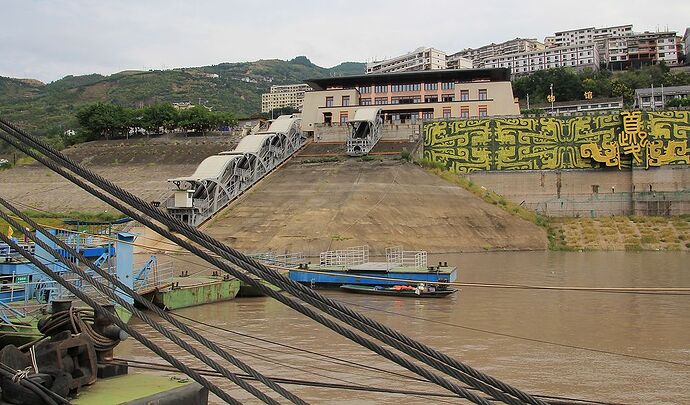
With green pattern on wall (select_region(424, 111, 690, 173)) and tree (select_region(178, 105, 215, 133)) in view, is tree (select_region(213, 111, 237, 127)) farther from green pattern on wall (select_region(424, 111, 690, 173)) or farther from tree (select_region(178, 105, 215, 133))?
green pattern on wall (select_region(424, 111, 690, 173))

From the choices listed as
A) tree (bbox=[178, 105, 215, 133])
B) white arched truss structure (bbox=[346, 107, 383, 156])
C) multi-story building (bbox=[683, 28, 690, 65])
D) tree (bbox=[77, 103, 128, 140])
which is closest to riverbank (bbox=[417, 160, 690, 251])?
white arched truss structure (bbox=[346, 107, 383, 156])

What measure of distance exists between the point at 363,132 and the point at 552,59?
370 feet

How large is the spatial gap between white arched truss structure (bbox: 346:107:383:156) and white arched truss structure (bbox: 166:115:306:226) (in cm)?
616

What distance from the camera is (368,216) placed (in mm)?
44250

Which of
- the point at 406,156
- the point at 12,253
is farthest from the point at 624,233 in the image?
the point at 12,253

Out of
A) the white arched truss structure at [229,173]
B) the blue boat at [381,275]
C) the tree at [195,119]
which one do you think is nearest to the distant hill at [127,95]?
the tree at [195,119]

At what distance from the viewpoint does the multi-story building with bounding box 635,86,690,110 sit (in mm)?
96500

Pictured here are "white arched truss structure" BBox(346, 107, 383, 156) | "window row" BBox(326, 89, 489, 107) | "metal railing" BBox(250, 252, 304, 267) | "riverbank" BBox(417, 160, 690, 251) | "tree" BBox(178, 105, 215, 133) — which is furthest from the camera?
"tree" BBox(178, 105, 215, 133)

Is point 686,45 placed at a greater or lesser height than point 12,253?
greater

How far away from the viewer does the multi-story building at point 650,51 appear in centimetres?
13388

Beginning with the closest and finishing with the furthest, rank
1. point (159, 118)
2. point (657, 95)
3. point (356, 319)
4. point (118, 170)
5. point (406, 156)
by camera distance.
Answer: point (356, 319), point (406, 156), point (118, 170), point (159, 118), point (657, 95)

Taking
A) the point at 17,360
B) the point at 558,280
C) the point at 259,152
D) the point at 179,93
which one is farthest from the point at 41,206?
the point at 179,93

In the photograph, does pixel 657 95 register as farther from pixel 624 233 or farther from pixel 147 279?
pixel 147 279

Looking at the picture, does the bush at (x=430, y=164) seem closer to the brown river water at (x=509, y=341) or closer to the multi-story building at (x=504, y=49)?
the brown river water at (x=509, y=341)
